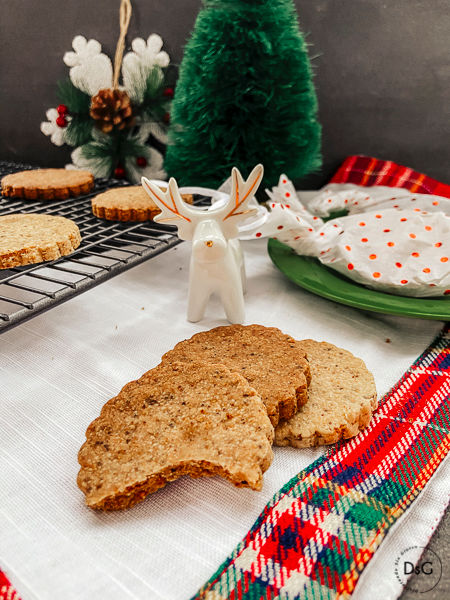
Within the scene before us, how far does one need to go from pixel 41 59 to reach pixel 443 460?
1661 mm

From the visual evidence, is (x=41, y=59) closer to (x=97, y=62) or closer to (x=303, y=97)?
(x=97, y=62)

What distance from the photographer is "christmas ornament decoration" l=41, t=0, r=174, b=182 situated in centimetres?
146

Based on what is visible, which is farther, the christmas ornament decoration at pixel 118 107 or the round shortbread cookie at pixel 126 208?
the christmas ornament decoration at pixel 118 107

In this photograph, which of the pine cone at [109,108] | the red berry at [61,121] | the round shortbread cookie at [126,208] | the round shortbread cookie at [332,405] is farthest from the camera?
the red berry at [61,121]

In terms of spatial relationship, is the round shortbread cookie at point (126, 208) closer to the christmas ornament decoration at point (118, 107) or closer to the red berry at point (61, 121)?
the christmas ornament decoration at point (118, 107)

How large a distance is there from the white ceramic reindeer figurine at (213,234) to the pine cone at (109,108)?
0.69m

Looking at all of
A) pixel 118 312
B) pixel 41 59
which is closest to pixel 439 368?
pixel 118 312

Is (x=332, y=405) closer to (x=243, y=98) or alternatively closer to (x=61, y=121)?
(x=243, y=98)

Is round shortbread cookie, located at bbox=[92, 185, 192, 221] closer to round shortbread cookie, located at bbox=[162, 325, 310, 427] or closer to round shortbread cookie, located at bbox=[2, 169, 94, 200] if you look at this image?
round shortbread cookie, located at bbox=[2, 169, 94, 200]

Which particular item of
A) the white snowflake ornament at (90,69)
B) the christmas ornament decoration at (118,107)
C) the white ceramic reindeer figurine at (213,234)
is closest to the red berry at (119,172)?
the christmas ornament decoration at (118,107)

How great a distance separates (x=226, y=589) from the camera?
48cm

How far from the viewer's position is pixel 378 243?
985mm

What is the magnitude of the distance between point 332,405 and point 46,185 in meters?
0.87

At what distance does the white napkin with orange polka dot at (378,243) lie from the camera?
36.7 inches
